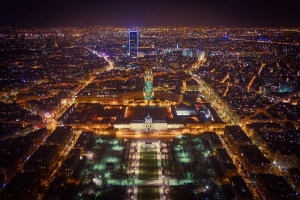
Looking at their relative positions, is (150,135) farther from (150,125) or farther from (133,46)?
(133,46)

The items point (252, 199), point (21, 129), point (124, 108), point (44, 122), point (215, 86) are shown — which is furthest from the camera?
point (215, 86)

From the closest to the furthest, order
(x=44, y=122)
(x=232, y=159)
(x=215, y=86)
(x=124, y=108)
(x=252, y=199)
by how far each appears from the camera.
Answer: (x=252, y=199) → (x=232, y=159) → (x=44, y=122) → (x=124, y=108) → (x=215, y=86)

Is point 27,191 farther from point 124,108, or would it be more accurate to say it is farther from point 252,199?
point 124,108

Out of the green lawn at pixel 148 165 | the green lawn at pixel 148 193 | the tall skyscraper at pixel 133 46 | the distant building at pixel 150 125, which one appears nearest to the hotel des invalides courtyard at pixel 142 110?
the distant building at pixel 150 125

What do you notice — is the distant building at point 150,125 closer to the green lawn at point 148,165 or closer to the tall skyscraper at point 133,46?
the green lawn at point 148,165

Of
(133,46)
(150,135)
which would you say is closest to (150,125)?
(150,135)

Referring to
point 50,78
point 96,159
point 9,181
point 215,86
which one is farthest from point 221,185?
point 50,78

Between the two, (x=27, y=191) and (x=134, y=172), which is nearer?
(x=27, y=191)
